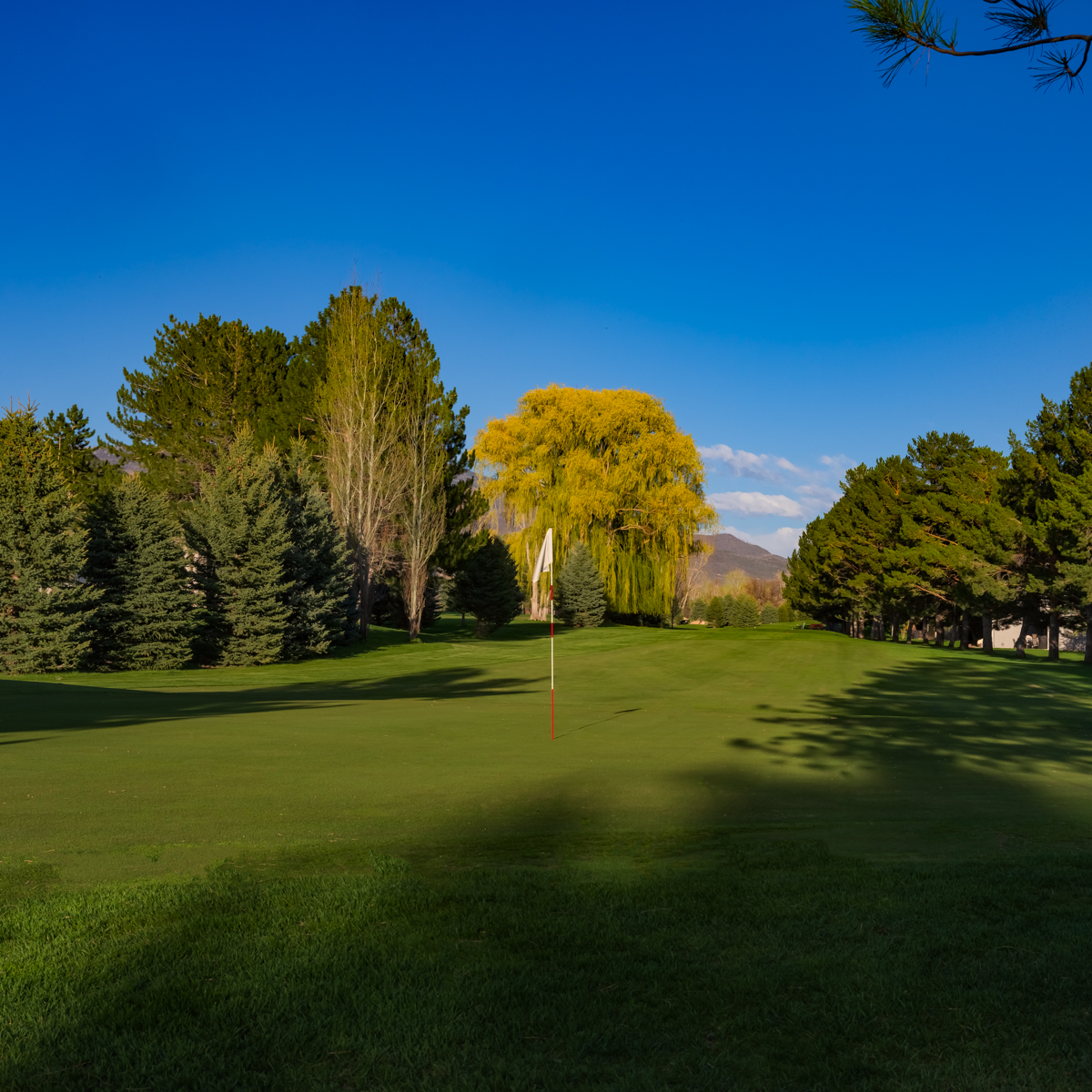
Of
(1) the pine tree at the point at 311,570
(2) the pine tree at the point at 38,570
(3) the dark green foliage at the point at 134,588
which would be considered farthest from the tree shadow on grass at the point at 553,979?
(1) the pine tree at the point at 311,570

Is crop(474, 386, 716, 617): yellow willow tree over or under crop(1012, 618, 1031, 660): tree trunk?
over

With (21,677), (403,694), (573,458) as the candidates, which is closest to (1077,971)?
(403,694)

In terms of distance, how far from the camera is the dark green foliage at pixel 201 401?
45.0 meters

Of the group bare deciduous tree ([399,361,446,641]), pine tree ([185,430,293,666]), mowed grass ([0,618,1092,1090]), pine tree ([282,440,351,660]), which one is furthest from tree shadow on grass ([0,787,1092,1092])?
bare deciduous tree ([399,361,446,641])

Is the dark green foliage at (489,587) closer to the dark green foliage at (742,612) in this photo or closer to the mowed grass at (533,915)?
the mowed grass at (533,915)

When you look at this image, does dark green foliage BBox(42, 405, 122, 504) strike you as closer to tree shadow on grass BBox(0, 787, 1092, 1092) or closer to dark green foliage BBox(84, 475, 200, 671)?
dark green foliage BBox(84, 475, 200, 671)

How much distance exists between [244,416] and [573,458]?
17990mm

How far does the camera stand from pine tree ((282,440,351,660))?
32.9m

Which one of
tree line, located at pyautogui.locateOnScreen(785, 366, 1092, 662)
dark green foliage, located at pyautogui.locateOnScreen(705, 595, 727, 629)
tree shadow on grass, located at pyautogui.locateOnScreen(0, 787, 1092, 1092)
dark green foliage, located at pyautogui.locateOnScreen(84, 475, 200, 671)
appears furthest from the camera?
dark green foliage, located at pyautogui.locateOnScreen(705, 595, 727, 629)

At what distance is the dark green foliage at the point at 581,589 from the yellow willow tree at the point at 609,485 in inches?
19.5

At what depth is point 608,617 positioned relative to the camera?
57281mm

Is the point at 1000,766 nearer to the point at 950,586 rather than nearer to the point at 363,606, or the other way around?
the point at 363,606

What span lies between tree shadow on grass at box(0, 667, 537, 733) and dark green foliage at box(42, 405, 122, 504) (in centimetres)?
2478

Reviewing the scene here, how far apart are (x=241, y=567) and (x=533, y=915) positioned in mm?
28608
